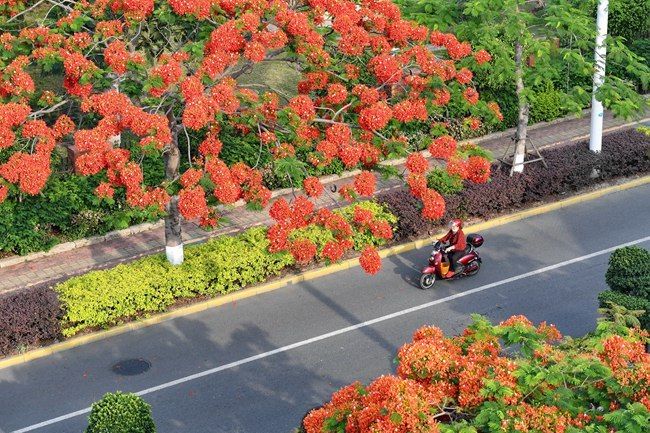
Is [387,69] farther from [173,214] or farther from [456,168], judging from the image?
[173,214]

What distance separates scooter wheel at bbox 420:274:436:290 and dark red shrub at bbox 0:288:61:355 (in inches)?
251

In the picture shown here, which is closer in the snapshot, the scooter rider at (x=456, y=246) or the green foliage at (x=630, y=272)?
the green foliage at (x=630, y=272)

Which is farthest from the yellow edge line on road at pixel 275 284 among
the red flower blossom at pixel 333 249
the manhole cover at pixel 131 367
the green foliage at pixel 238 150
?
the red flower blossom at pixel 333 249

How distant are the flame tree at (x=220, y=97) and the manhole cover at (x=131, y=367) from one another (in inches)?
107

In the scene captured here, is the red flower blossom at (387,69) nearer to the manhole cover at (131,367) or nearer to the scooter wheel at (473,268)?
the scooter wheel at (473,268)

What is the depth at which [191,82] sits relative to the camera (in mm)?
16094

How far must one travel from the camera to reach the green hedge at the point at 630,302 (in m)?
16.9

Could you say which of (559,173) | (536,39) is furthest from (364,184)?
(559,173)

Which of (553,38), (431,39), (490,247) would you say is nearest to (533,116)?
(553,38)

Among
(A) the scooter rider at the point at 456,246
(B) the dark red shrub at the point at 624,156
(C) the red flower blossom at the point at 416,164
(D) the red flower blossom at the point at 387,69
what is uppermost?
(D) the red flower blossom at the point at 387,69

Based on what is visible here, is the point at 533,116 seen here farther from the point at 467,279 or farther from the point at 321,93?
the point at 321,93

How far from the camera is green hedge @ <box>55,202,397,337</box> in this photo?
744 inches

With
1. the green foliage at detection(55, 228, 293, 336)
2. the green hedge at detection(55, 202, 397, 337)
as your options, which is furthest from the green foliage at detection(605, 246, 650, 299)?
the green foliage at detection(55, 228, 293, 336)

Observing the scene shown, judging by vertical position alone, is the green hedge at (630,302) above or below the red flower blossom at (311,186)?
below
